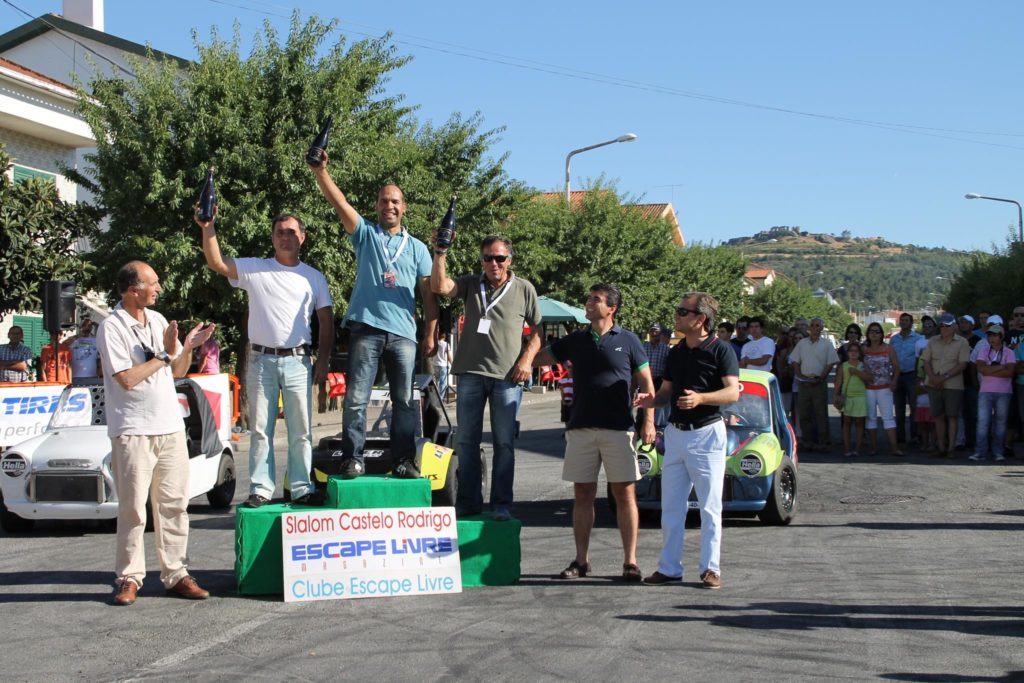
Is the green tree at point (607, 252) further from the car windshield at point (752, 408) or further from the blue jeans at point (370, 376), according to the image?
the blue jeans at point (370, 376)

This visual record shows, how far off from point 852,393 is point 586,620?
11507 mm

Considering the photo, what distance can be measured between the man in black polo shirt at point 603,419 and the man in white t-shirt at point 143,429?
2528mm

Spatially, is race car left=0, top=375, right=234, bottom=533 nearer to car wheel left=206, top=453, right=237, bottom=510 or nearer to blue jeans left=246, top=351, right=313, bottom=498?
car wheel left=206, top=453, right=237, bottom=510

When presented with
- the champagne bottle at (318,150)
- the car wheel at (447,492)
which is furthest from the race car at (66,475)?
the champagne bottle at (318,150)

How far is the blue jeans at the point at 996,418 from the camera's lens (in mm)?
16391

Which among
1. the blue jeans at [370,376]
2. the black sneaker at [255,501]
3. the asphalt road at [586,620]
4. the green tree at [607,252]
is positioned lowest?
the asphalt road at [586,620]

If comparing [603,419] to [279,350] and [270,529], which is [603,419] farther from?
[270,529]

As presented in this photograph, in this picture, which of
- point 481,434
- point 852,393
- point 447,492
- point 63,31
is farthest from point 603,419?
point 63,31

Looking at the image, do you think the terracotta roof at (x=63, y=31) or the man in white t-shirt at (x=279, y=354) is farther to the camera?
the terracotta roof at (x=63, y=31)

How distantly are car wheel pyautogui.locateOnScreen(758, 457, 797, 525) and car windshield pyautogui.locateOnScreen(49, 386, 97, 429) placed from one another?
6.39 m

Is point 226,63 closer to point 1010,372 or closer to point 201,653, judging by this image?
point 1010,372

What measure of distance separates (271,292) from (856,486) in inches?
327

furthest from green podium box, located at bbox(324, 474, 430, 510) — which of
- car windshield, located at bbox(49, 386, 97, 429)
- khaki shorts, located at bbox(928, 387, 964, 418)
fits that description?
khaki shorts, located at bbox(928, 387, 964, 418)

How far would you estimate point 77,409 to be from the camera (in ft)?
38.3
